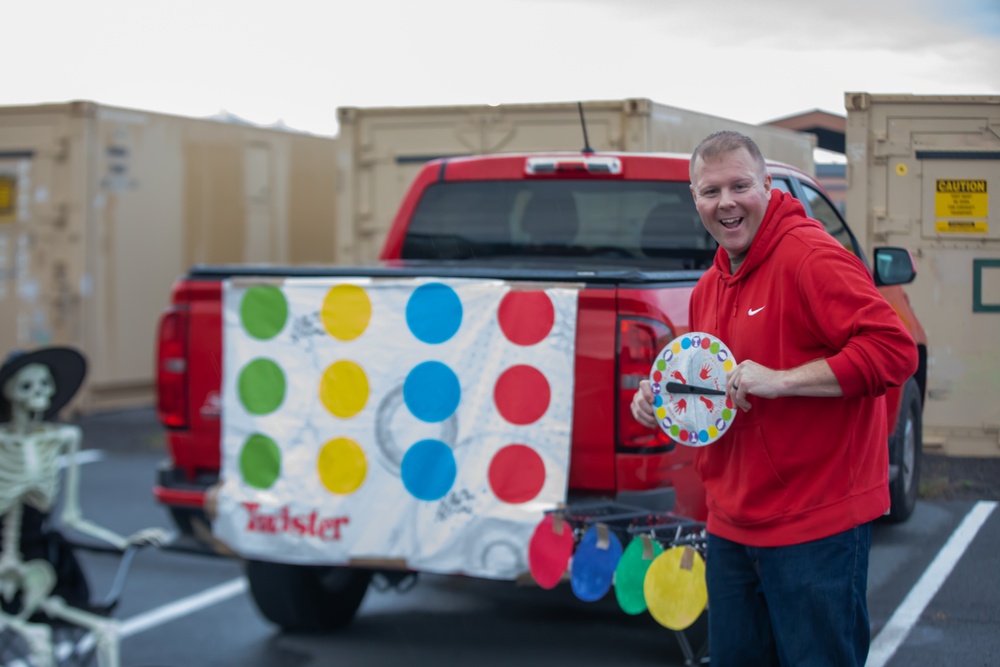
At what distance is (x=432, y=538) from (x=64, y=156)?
8130mm

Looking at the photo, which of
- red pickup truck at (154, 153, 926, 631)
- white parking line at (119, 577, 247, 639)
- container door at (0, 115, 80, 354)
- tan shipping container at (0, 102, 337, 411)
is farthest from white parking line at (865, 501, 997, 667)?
container door at (0, 115, 80, 354)

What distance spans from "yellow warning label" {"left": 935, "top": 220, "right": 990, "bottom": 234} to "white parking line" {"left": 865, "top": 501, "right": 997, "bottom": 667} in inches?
37.9

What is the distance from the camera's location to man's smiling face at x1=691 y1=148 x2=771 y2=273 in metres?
2.66

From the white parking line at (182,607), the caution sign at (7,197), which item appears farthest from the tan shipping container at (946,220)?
the caution sign at (7,197)

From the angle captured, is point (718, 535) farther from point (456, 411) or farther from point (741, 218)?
point (456, 411)

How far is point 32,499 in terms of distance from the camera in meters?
3.43

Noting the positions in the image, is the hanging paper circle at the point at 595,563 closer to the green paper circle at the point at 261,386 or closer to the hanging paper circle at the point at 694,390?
the hanging paper circle at the point at 694,390

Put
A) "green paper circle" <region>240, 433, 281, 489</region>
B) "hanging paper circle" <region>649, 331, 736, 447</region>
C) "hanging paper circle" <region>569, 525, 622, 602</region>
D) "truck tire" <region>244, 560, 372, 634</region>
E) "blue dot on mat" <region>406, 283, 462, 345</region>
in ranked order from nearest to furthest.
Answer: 1. "hanging paper circle" <region>649, 331, 736, 447</region>
2. "hanging paper circle" <region>569, 525, 622, 602</region>
3. "blue dot on mat" <region>406, 283, 462, 345</region>
4. "green paper circle" <region>240, 433, 281, 489</region>
5. "truck tire" <region>244, 560, 372, 634</region>

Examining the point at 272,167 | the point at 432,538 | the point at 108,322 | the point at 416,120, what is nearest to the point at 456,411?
the point at 432,538

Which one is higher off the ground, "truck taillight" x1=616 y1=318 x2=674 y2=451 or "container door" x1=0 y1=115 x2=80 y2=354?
"container door" x1=0 y1=115 x2=80 y2=354

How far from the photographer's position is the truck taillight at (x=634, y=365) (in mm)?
3814

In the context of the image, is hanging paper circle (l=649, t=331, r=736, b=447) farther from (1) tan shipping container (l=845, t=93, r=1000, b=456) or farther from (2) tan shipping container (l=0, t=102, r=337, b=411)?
(2) tan shipping container (l=0, t=102, r=337, b=411)

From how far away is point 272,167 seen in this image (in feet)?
40.8

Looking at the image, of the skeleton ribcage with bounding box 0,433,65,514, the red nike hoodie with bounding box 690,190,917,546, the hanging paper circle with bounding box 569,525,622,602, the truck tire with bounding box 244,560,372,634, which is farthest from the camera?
the truck tire with bounding box 244,560,372,634
